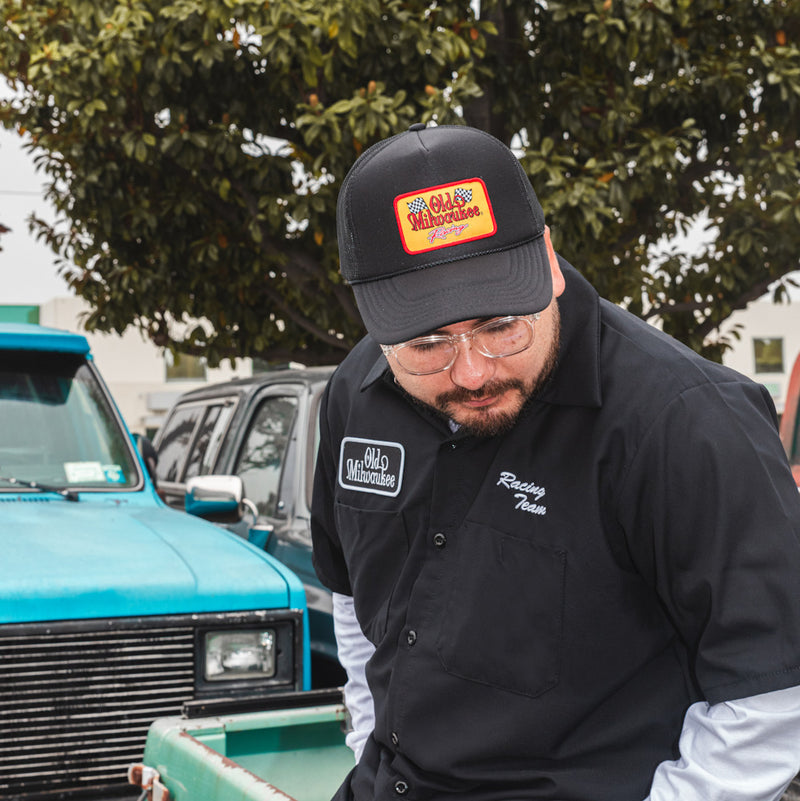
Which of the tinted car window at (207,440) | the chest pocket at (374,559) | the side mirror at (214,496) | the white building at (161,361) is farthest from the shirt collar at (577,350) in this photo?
the white building at (161,361)

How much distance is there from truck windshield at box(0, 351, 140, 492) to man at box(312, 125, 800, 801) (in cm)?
303

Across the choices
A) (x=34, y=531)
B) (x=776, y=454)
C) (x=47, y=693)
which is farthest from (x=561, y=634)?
(x=34, y=531)

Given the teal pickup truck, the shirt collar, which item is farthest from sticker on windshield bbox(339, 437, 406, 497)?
the teal pickup truck

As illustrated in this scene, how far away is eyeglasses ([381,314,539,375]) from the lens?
166cm

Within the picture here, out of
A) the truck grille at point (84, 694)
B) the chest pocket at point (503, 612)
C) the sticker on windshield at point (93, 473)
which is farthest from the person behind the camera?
the sticker on windshield at point (93, 473)

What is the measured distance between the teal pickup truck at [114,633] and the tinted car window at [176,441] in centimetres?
333

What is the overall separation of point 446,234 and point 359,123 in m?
5.57

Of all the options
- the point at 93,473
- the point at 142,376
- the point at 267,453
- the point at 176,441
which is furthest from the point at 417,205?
the point at 142,376

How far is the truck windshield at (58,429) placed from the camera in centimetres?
443

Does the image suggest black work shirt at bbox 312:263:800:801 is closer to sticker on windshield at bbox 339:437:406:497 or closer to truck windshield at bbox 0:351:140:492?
sticker on windshield at bbox 339:437:406:497

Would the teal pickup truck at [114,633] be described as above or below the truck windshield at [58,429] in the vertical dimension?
below

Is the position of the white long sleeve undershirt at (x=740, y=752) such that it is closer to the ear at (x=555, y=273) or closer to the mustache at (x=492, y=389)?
the mustache at (x=492, y=389)

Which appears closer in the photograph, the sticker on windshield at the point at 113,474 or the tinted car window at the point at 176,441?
the sticker on windshield at the point at 113,474

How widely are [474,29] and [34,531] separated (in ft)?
16.8
